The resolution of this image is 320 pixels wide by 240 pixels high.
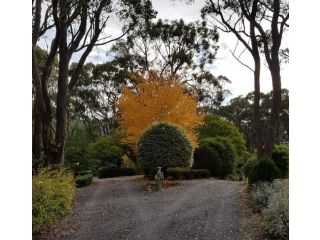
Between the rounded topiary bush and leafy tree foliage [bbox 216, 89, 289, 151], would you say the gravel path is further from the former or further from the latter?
leafy tree foliage [bbox 216, 89, 289, 151]

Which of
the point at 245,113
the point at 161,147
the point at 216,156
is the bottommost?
the point at 216,156

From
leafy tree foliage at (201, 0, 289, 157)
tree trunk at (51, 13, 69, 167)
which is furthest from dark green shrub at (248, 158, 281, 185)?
tree trunk at (51, 13, 69, 167)

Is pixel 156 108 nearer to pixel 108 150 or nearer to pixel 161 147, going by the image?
pixel 161 147

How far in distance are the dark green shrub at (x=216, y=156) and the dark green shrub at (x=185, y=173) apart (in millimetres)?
927

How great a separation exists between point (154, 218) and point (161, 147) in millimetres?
6728

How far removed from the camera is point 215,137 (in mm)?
22094

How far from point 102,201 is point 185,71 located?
8491 mm

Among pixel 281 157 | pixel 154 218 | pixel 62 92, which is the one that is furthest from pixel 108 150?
pixel 154 218

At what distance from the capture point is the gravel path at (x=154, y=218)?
677cm

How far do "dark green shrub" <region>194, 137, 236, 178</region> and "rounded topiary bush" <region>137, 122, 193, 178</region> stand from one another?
551 cm

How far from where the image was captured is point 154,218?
787 centimetres

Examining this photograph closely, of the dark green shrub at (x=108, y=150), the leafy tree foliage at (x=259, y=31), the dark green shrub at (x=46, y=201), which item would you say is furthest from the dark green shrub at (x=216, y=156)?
the dark green shrub at (x=46, y=201)
